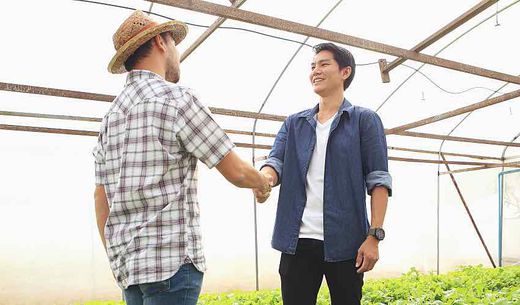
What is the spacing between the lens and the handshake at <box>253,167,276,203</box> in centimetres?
173

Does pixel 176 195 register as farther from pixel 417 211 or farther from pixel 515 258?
pixel 515 258

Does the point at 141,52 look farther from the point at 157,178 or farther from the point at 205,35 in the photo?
the point at 205,35

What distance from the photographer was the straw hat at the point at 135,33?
1569 millimetres

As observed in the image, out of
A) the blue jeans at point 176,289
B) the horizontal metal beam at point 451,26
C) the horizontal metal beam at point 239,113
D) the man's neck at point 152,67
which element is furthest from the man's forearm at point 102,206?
the horizontal metal beam at point 239,113

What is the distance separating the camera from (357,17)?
5590 millimetres

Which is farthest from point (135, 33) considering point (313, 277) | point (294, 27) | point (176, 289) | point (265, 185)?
point (294, 27)

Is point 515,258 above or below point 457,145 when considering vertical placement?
below

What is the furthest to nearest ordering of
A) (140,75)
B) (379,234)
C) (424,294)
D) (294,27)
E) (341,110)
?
(424,294), (294,27), (341,110), (379,234), (140,75)

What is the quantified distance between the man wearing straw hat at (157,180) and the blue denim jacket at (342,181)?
0.56 metres

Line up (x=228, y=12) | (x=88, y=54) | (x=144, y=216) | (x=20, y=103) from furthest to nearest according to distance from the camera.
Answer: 1. (x=20, y=103)
2. (x=88, y=54)
3. (x=228, y=12)
4. (x=144, y=216)

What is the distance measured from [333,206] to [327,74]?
2.19 feet

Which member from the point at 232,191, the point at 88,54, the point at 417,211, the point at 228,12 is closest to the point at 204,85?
the point at 88,54

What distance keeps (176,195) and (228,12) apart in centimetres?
223

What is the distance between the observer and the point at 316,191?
2051mm
